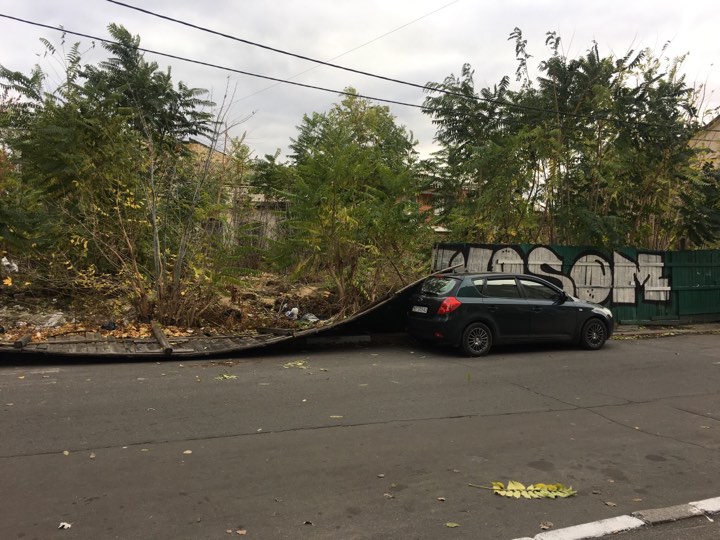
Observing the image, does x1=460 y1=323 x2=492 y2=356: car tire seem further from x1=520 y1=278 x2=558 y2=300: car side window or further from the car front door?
x1=520 y1=278 x2=558 y2=300: car side window

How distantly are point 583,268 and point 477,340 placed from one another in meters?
6.44

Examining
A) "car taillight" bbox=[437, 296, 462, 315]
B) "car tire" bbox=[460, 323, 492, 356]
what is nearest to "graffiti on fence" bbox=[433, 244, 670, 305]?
"car tire" bbox=[460, 323, 492, 356]

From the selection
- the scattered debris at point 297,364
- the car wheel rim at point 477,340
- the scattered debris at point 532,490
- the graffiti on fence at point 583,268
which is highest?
the graffiti on fence at point 583,268

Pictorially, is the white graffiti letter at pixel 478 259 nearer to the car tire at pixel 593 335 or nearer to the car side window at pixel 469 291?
the car tire at pixel 593 335

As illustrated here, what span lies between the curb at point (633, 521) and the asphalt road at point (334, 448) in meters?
0.10

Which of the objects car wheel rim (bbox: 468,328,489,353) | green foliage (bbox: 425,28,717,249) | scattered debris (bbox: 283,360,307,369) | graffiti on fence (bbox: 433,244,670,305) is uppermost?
green foliage (bbox: 425,28,717,249)

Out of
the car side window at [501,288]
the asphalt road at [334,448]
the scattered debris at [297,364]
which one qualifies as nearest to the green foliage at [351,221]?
the car side window at [501,288]

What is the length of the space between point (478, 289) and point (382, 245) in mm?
3019

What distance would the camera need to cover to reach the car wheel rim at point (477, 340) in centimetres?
1005

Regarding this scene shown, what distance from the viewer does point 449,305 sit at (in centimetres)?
990

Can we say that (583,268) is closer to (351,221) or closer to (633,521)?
(351,221)

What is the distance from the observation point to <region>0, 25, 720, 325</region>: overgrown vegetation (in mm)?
11234

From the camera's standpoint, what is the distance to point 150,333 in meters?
Answer: 10.3

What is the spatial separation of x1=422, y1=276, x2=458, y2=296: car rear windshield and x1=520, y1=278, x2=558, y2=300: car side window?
160 centimetres
